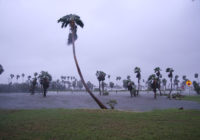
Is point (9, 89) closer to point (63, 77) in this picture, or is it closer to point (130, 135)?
point (63, 77)

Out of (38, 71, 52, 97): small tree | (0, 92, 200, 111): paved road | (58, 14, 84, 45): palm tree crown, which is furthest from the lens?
(38, 71, 52, 97): small tree

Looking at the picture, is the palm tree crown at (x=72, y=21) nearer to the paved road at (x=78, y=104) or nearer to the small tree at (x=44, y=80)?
the paved road at (x=78, y=104)

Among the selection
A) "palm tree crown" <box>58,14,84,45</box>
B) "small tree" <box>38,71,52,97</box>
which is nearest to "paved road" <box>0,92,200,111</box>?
"small tree" <box>38,71,52,97</box>

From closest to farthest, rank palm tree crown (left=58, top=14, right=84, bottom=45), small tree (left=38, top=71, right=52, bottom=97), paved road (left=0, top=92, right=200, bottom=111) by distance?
palm tree crown (left=58, top=14, right=84, bottom=45) < paved road (left=0, top=92, right=200, bottom=111) < small tree (left=38, top=71, right=52, bottom=97)

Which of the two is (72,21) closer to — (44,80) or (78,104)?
(78,104)

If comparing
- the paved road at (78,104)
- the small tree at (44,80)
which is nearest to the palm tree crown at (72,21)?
the paved road at (78,104)

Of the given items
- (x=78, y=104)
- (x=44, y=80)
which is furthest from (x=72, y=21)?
(x=44, y=80)

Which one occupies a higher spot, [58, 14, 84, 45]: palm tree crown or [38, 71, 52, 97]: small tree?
[58, 14, 84, 45]: palm tree crown

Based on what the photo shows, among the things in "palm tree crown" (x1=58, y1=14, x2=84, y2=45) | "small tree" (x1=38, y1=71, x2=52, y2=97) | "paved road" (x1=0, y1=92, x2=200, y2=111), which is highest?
"palm tree crown" (x1=58, y1=14, x2=84, y2=45)

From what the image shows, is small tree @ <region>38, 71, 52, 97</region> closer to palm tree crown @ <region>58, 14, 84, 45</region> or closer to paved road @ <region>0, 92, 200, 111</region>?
paved road @ <region>0, 92, 200, 111</region>

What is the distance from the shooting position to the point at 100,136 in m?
7.08

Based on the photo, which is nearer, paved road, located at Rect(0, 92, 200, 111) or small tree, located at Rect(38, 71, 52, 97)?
paved road, located at Rect(0, 92, 200, 111)

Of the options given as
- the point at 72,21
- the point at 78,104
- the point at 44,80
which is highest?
the point at 72,21

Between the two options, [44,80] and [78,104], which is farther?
[44,80]
